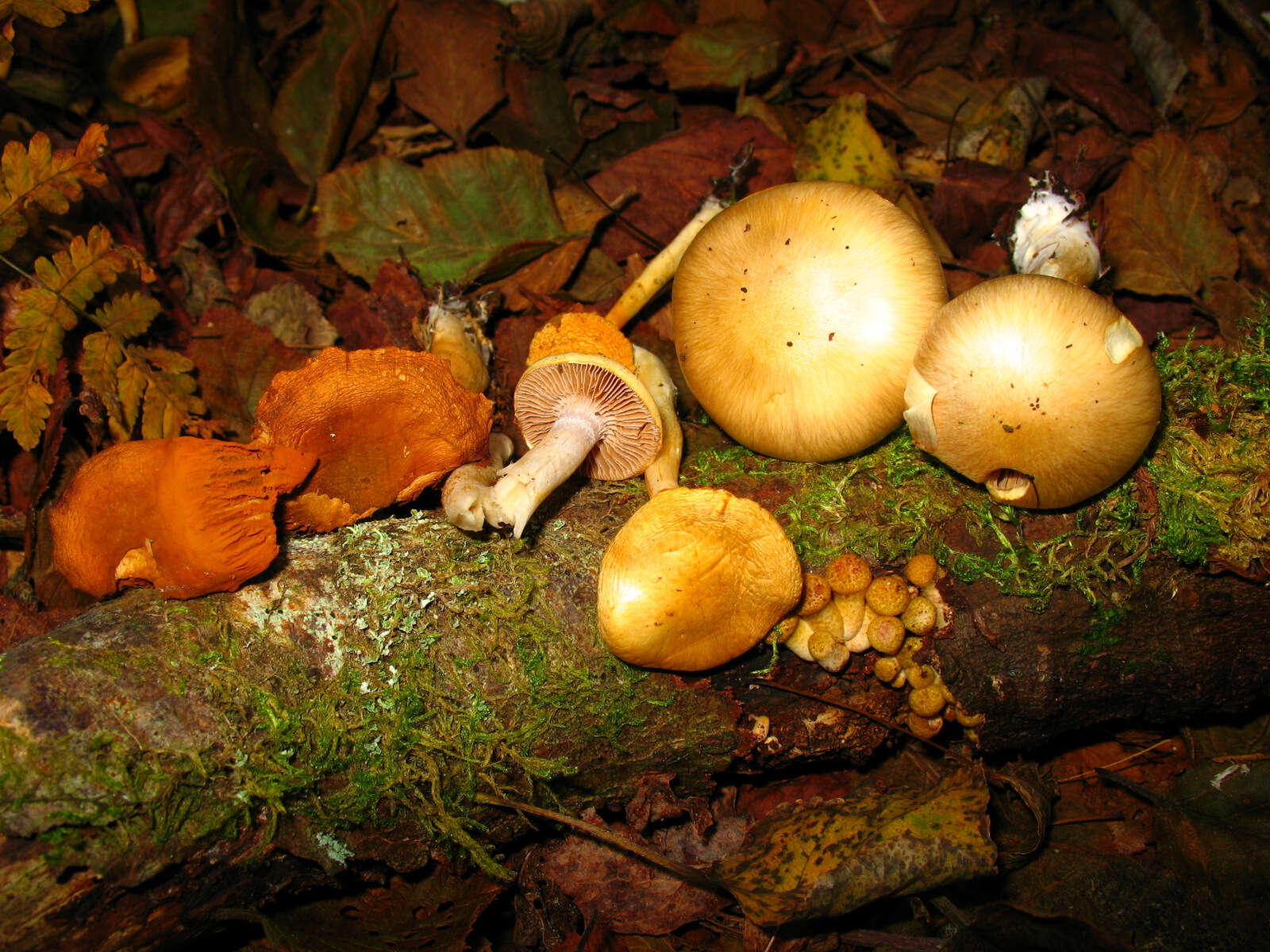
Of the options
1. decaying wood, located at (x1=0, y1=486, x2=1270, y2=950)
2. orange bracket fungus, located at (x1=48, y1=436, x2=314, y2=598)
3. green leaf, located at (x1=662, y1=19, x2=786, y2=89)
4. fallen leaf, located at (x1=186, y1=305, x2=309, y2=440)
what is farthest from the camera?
green leaf, located at (x1=662, y1=19, x2=786, y2=89)

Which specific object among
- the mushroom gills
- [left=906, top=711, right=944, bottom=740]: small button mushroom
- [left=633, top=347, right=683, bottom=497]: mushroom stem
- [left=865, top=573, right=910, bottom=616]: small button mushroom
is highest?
[left=633, top=347, right=683, bottom=497]: mushroom stem

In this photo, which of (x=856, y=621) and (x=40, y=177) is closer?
(x=856, y=621)

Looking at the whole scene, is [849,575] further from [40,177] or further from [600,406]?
[40,177]

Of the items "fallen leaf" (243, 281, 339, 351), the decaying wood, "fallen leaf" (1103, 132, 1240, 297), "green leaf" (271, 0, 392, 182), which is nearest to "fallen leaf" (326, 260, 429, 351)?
"fallen leaf" (243, 281, 339, 351)

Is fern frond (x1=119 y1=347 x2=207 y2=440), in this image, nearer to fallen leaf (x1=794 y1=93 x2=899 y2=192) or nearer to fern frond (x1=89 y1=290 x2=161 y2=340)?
fern frond (x1=89 y1=290 x2=161 y2=340)

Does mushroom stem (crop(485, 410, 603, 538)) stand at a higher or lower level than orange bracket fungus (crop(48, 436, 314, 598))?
lower

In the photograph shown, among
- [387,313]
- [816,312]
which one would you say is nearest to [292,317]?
[387,313]

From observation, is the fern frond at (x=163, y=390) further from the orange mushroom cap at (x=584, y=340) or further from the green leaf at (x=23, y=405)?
the orange mushroom cap at (x=584, y=340)
